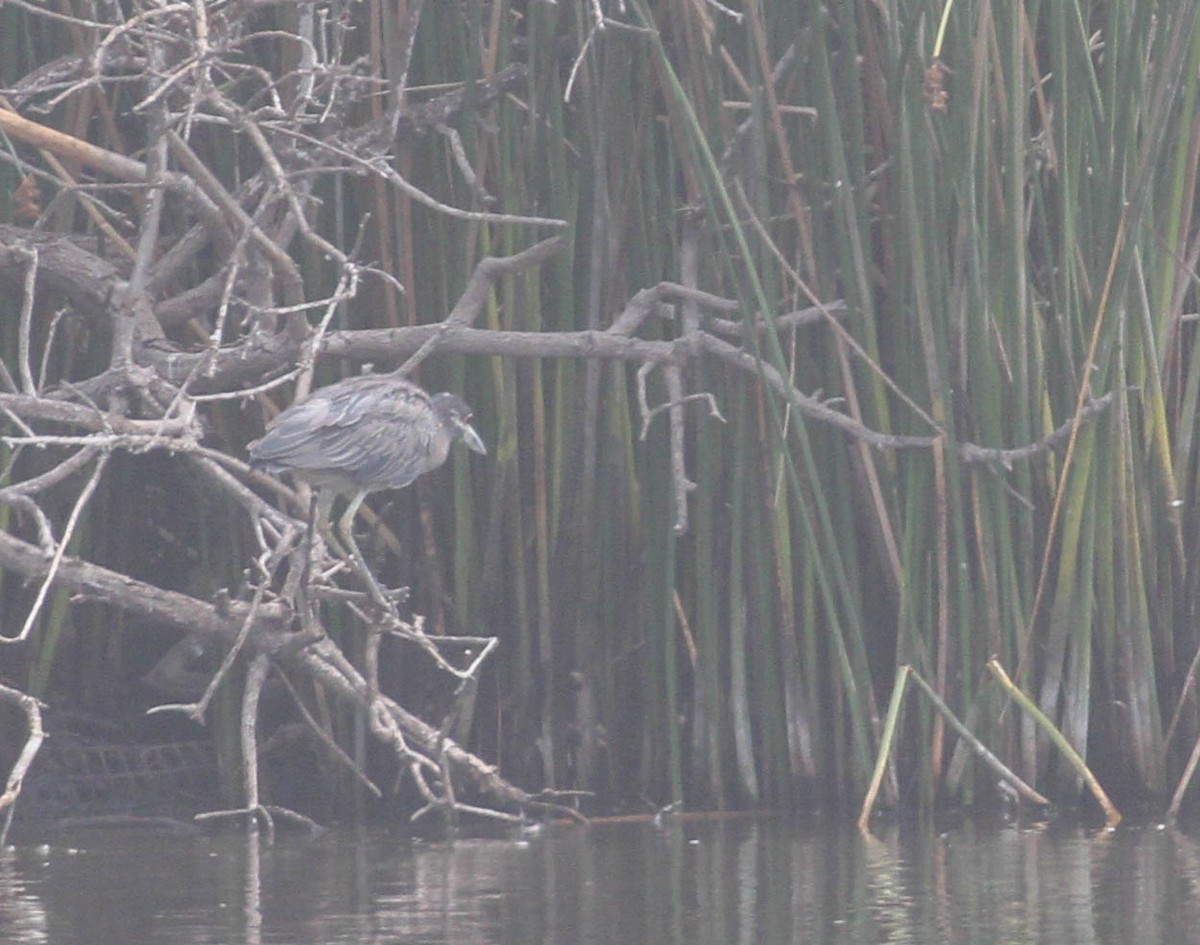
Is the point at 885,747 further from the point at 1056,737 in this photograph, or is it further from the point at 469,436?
the point at 469,436

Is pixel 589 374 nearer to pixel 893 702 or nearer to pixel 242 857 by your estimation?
pixel 893 702

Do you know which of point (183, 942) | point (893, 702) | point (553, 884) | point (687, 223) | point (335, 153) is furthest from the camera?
point (687, 223)

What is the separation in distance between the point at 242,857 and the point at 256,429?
133 centimetres

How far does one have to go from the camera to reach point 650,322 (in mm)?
6039

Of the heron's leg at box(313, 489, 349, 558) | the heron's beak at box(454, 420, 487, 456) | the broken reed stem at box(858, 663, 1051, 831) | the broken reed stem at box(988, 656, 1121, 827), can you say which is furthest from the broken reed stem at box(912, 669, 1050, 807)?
the heron's leg at box(313, 489, 349, 558)

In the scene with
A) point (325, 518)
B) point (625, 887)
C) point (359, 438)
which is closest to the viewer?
point (625, 887)

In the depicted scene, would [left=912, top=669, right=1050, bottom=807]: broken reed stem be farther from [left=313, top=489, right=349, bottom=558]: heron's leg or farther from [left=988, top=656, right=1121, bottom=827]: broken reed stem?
[left=313, top=489, right=349, bottom=558]: heron's leg

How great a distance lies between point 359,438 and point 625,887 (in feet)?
4.15

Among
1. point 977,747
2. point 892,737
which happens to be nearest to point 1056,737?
point 977,747

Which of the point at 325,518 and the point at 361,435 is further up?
the point at 361,435

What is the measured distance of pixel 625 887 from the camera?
4867 mm

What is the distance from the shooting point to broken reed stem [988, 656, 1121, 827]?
5.54 m

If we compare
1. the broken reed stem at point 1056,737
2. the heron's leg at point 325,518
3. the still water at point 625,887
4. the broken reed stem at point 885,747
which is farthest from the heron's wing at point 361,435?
the broken reed stem at point 1056,737

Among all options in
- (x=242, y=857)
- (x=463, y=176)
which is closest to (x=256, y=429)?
(x=463, y=176)
